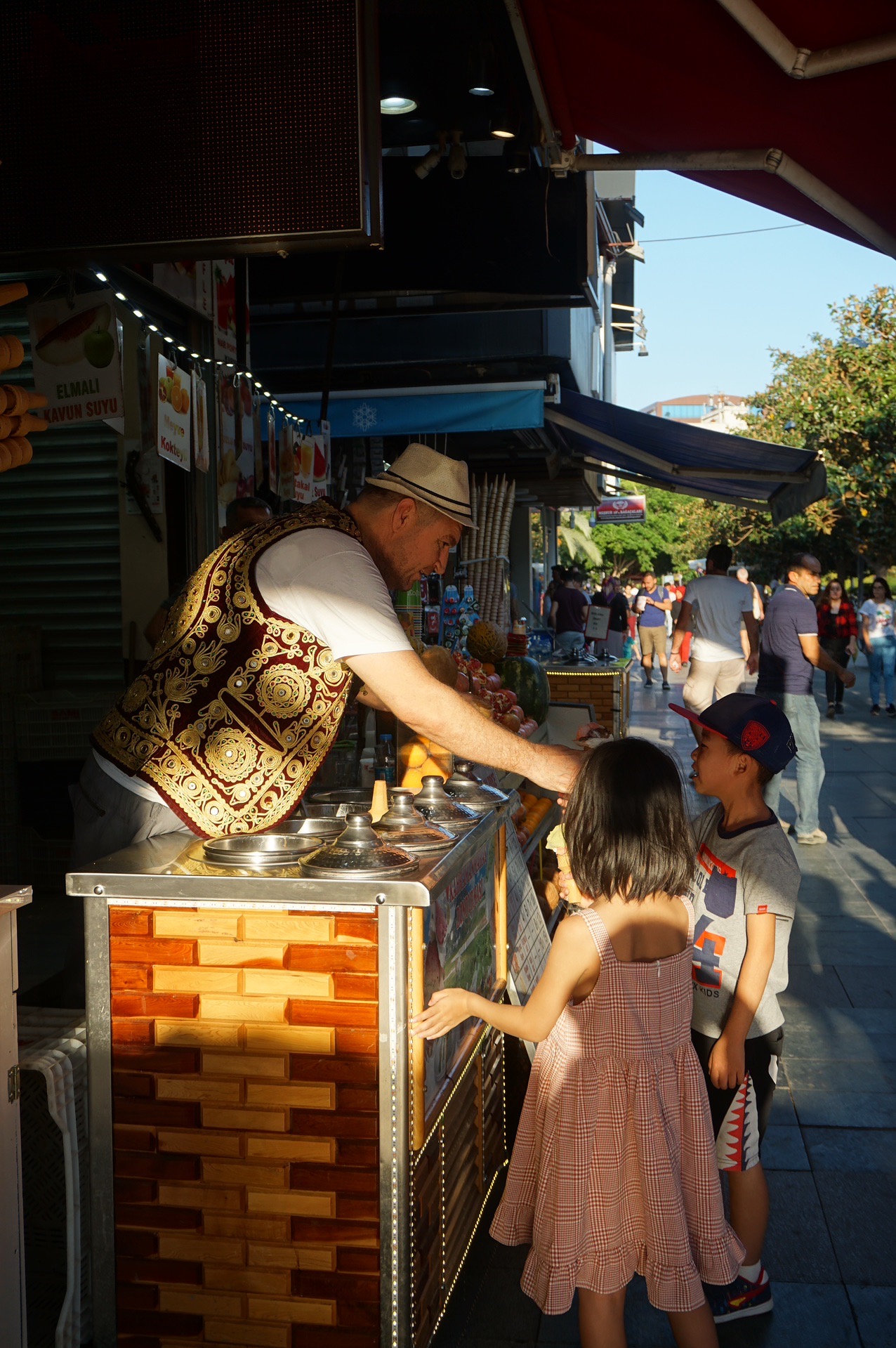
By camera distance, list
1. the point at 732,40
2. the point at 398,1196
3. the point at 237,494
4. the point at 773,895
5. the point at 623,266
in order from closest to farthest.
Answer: the point at 398,1196
the point at 773,895
the point at 732,40
the point at 237,494
the point at 623,266

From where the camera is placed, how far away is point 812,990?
5.81m

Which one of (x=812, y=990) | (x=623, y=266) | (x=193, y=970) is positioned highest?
(x=623, y=266)

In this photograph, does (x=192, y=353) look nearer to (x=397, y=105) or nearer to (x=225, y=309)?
(x=225, y=309)

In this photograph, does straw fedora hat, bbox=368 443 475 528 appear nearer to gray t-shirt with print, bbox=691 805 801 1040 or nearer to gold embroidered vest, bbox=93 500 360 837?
gold embroidered vest, bbox=93 500 360 837

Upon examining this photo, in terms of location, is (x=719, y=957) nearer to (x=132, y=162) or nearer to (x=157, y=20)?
(x=132, y=162)

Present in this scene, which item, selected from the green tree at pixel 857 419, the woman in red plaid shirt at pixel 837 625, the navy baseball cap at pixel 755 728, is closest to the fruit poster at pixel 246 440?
the navy baseball cap at pixel 755 728

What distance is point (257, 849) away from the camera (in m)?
2.75

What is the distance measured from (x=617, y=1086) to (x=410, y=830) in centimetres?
79

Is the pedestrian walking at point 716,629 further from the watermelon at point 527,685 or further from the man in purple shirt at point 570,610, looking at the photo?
the man in purple shirt at point 570,610

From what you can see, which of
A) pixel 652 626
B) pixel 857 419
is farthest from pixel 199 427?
pixel 857 419

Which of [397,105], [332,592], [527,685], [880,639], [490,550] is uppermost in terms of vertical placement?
[397,105]

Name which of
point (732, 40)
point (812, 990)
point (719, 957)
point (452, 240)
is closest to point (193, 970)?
point (719, 957)

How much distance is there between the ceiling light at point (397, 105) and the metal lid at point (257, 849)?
3.99 metres

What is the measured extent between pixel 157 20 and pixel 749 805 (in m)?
2.68
